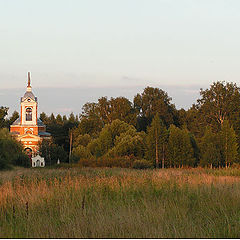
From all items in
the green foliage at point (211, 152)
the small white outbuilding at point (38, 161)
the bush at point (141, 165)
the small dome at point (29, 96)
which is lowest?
the small white outbuilding at point (38, 161)

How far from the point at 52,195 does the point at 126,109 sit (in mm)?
60715

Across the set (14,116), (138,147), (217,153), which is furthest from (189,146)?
(14,116)

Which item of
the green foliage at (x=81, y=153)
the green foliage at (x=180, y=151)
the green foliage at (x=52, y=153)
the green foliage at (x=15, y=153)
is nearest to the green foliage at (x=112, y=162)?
the green foliage at (x=180, y=151)

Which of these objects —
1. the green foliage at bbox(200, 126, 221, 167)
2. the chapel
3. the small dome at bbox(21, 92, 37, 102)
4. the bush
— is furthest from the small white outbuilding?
the green foliage at bbox(200, 126, 221, 167)

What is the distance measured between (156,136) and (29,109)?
114 ft

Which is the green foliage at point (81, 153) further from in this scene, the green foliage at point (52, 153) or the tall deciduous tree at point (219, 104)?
the tall deciduous tree at point (219, 104)

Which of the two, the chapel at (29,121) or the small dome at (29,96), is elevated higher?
the small dome at (29,96)

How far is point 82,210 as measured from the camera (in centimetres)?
901

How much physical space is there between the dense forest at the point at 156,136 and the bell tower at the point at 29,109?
812 centimetres

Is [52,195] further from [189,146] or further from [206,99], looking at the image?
[206,99]

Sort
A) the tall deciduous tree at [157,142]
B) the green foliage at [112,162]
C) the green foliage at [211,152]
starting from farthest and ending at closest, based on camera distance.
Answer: the tall deciduous tree at [157,142], the green foliage at [112,162], the green foliage at [211,152]

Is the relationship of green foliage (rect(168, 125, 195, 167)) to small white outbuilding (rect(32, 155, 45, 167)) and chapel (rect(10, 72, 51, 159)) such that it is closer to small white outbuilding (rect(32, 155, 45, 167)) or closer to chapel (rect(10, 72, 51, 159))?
small white outbuilding (rect(32, 155, 45, 167))

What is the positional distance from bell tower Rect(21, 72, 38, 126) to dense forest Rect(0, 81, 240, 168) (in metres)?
8.12

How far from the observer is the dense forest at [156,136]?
4209cm
